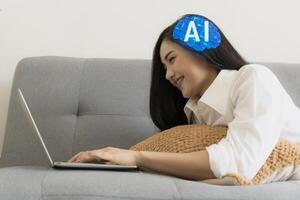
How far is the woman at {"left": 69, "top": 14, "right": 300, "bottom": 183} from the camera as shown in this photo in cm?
104

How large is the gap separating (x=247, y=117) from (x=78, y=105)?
26.1 inches

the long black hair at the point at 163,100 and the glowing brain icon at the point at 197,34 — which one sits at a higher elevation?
the glowing brain icon at the point at 197,34

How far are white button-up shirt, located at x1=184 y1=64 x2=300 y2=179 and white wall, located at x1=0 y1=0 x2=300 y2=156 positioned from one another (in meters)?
0.57

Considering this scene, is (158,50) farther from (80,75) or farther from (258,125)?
(258,125)

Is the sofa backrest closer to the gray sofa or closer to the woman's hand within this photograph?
the gray sofa

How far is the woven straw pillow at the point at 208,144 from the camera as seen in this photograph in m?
1.07

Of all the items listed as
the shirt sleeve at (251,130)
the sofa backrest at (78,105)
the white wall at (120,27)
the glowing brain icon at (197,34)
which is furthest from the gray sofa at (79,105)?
the shirt sleeve at (251,130)

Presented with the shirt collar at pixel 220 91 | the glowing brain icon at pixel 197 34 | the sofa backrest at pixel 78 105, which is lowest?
the sofa backrest at pixel 78 105

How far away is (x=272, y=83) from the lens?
1145 millimetres

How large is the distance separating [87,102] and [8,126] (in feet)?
0.90

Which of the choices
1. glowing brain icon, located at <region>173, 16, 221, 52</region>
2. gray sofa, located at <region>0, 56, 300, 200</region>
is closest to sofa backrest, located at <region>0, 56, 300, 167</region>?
gray sofa, located at <region>0, 56, 300, 200</region>

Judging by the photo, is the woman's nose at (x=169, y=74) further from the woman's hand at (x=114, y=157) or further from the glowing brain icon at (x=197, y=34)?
the woman's hand at (x=114, y=157)

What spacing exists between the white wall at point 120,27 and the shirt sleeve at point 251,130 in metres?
0.70

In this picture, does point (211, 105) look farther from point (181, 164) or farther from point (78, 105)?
point (78, 105)
